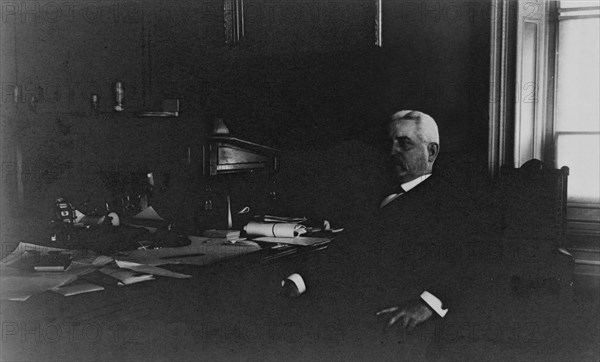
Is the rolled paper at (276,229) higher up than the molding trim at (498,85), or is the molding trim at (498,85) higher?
the molding trim at (498,85)

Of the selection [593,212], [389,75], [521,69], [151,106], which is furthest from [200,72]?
[593,212]

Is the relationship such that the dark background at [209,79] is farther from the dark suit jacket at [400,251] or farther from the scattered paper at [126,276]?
the scattered paper at [126,276]

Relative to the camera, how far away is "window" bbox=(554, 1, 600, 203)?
2.35 metres

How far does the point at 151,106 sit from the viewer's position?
314 cm

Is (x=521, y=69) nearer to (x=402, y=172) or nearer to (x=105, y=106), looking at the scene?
(x=402, y=172)

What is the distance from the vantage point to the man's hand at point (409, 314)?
1591 mm

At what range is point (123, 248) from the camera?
183cm

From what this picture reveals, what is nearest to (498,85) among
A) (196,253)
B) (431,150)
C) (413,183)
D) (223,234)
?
(431,150)

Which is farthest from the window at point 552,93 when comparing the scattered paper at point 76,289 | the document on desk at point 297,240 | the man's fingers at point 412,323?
the scattered paper at point 76,289

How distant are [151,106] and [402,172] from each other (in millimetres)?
1681

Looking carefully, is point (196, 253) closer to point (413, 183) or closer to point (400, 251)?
point (400, 251)

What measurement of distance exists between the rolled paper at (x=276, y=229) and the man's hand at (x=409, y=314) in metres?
0.61

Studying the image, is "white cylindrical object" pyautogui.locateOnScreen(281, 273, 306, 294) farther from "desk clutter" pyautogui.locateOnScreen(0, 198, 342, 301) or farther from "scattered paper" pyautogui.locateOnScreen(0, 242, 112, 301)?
"scattered paper" pyautogui.locateOnScreen(0, 242, 112, 301)

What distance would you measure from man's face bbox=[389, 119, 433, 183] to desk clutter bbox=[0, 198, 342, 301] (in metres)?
0.38
